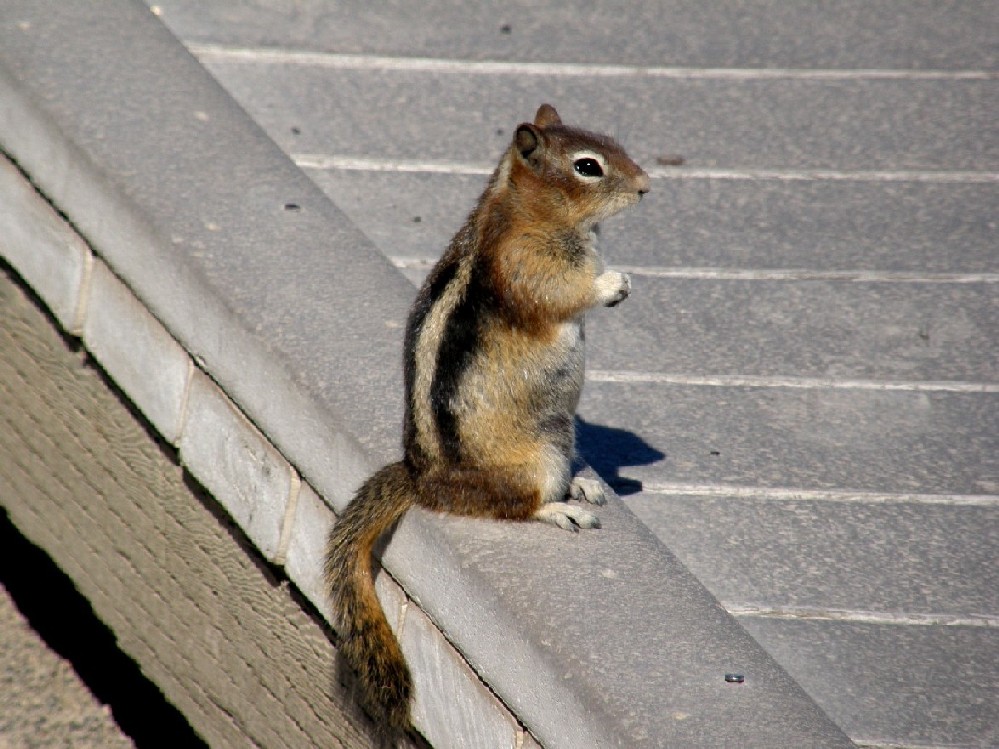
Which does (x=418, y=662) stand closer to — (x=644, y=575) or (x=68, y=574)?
(x=644, y=575)

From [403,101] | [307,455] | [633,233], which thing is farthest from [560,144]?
[403,101]

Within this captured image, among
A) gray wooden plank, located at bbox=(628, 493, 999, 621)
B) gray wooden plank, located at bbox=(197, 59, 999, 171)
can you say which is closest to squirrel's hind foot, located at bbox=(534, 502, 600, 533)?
gray wooden plank, located at bbox=(628, 493, 999, 621)

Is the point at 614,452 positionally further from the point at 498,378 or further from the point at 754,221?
A: the point at 754,221

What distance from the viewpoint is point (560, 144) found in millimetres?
3285

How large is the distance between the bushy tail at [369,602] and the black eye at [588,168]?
2.64 feet

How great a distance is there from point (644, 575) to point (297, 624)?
109 centimetres

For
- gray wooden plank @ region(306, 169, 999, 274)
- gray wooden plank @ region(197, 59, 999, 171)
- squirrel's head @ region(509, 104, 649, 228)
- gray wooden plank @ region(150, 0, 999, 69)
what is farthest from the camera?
gray wooden plank @ region(150, 0, 999, 69)

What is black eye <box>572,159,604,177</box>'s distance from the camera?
3.25 m

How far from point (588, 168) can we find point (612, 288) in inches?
11.9

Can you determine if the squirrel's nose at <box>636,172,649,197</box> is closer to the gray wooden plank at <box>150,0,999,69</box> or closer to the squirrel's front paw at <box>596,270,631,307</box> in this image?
the squirrel's front paw at <box>596,270,631,307</box>

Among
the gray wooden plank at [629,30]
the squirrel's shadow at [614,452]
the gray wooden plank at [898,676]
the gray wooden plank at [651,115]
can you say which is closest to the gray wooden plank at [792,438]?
the squirrel's shadow at [614,452]

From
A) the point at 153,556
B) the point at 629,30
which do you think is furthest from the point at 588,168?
the point at 629,30

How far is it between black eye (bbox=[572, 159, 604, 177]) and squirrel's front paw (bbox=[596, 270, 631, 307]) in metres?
0.25

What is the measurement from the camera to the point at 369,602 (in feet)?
9.84
